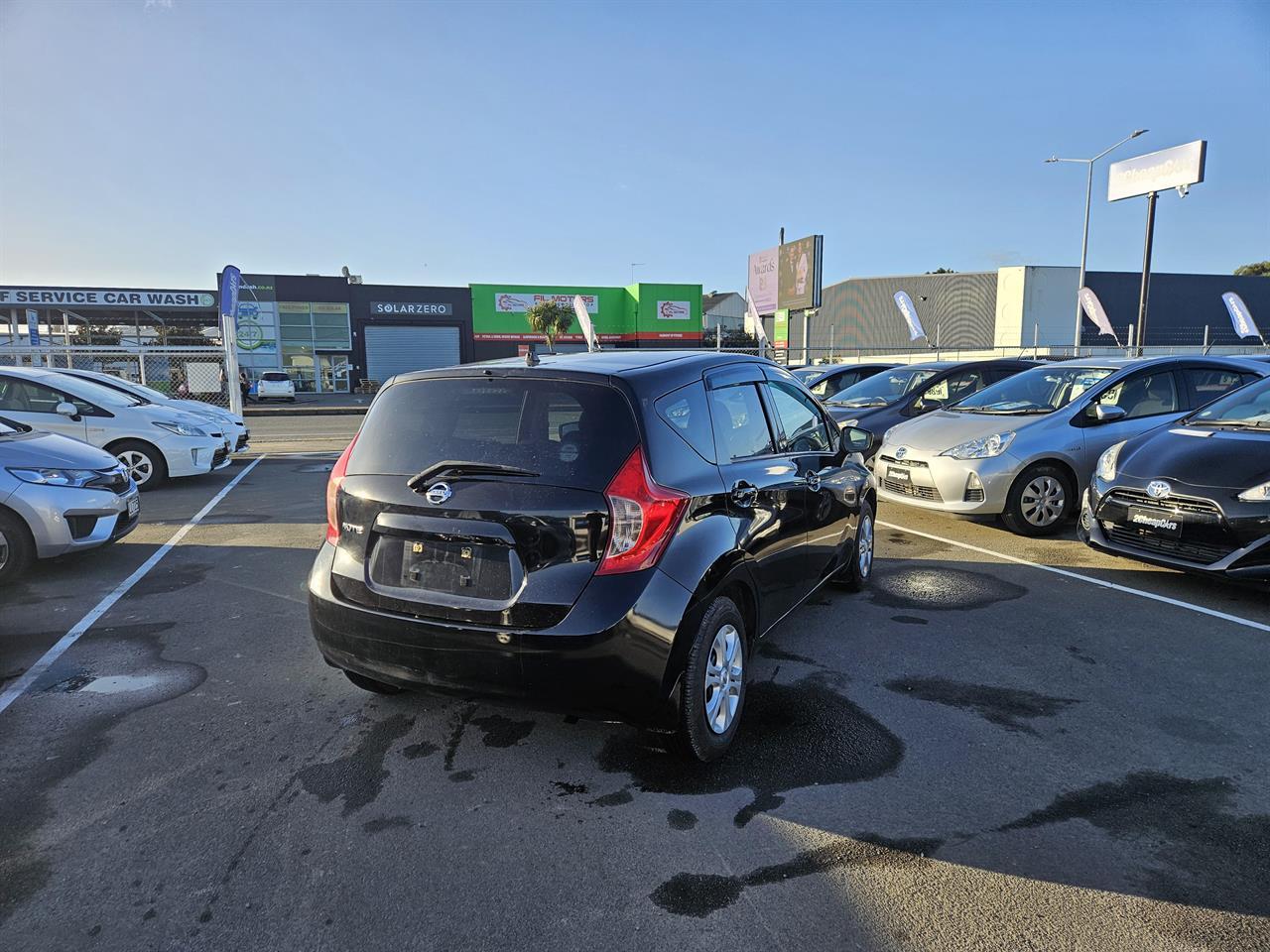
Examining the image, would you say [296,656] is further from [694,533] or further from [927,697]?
[927,697]

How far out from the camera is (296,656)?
4359 millimetres

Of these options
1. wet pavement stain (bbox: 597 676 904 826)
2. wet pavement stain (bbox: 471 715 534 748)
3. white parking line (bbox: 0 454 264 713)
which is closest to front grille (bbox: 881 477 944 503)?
wet pavement stain (bbox: 597 676 904 826)

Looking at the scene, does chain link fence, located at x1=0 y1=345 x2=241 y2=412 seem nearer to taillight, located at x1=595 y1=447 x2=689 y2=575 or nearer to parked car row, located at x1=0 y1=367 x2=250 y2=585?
parked car row, located at x1=0 y1=367 x2=250 y2=585

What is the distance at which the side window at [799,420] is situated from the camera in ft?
14.3

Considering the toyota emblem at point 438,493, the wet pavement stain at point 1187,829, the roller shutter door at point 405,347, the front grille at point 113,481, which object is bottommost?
the wet pavement stain at point 1187,829

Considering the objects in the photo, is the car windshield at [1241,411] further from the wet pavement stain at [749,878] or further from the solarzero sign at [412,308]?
the solarzero sign at [412,308]

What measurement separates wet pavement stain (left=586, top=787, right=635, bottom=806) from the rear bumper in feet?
0.98

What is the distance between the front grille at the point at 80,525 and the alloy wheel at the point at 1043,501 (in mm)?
7939

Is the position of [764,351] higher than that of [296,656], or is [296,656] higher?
[764,351]

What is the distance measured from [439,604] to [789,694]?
1.85 m

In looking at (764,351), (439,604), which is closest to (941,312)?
(764,351)

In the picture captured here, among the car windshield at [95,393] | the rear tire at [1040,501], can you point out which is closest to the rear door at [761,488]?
the rear tire at [1040,501]

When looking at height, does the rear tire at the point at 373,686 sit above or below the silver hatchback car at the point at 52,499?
below

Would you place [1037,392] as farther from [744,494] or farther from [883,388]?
[744,494]
